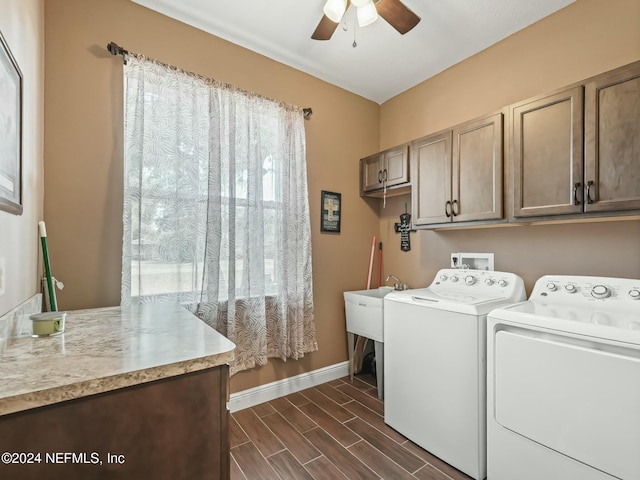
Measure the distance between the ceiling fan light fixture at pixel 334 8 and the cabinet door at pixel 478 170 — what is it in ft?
3.73

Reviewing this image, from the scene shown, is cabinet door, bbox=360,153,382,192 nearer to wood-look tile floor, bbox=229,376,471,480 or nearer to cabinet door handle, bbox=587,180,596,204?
cabinet door handle, bbox=587,180,596,204

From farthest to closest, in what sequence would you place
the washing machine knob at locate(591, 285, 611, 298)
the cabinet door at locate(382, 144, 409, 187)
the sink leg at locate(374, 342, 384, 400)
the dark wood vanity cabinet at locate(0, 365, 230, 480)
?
the cabinet door at locate(382, 144, 409, 187)
the sink leg at locate(374, 342, 384, 400)
the washing machine knob at locate(591, 285, 611, 298)
the dark wood vanity cabinet at locate(0, 365, 230, 480)

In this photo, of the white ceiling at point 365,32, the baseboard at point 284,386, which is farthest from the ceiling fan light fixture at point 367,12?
the baseboard at point 284,386

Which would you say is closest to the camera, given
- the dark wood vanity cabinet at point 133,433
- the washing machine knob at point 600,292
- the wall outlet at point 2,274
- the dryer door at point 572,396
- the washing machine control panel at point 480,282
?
the dark wood vanity cabinet at point 133,433

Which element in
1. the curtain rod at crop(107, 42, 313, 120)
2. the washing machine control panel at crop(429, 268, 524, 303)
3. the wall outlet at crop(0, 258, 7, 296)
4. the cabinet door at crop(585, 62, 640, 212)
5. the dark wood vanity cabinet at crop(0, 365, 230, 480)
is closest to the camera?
the dark wood vanity cabinet at crop(0, 365, 230, 480)

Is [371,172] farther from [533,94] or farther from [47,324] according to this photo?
[47,324]

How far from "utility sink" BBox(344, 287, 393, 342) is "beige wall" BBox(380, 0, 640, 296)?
1.71 ft

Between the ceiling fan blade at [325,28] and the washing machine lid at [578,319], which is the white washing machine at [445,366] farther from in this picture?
the ceiling fan blade at [325,28]

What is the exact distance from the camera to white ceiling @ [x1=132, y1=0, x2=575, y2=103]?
195 cm

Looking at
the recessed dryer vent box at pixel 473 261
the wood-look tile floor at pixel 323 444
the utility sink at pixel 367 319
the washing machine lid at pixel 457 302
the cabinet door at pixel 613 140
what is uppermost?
the cabinet door at pixel 613 140

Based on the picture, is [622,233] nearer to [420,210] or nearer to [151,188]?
[420,210]

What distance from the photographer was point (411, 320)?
74.9 inches

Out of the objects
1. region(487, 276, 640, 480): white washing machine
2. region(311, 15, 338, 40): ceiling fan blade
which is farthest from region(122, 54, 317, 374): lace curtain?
region(487, 276, 640, 480): white washing machine

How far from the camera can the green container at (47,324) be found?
1030mm
